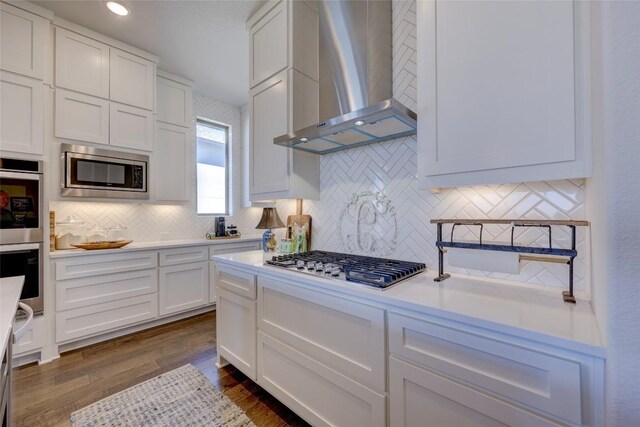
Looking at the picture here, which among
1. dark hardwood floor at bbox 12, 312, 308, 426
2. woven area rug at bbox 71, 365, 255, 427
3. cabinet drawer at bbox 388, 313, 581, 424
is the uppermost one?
cabinet drawer at bbox 388, 313, 581, 424

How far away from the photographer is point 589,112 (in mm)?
869

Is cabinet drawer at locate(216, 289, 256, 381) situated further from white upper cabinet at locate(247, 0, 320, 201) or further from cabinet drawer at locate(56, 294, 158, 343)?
cabinet drawer at locate(56, 294, 158, 343)

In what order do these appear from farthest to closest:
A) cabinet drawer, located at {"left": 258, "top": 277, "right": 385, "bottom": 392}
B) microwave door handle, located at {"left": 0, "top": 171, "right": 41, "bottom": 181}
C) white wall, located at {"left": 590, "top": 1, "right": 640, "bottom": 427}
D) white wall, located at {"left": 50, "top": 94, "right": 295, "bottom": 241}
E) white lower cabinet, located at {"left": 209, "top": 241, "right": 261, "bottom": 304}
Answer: white lower cabinet, located at {"left": 209, "top": 241, "right": 261, "bottom": 304} → white wall, located at {"left": 50, "top": 94, "right": 295, "bottom": 241} → microwave door handle, located at {"left": 0, "top": 171, "right": 41, "bottom": 181} → cabinet drawer, located at {"left": 258, "top": 277, "right": 385, "bottom": 392} → white wall, located at {"left": 590, "top": 1, "right": 640, "bottom": 427}

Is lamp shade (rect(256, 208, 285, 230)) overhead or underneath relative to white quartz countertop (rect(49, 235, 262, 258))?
overhead

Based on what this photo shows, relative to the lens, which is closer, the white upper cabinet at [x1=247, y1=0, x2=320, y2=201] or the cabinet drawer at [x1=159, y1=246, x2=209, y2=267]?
the white upper cabinet at [x1=247, y1=0, x2=320, y2=201]

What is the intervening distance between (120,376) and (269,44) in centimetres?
289

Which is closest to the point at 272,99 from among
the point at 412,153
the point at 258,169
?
the point at 258,169

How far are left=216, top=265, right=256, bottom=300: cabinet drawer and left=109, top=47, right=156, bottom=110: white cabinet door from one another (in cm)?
212

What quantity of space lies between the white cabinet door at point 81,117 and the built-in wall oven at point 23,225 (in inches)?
17.9

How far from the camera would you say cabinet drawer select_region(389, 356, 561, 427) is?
83 cm

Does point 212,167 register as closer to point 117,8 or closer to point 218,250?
point 218,250

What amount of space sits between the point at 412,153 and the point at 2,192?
300 centimetres

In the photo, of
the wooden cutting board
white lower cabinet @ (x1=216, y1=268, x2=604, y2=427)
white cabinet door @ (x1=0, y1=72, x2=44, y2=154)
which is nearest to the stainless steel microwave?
white cabinet door @ (x1=0, y1=72, x2=44, y2=154)

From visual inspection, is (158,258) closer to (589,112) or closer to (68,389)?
(68,389)
